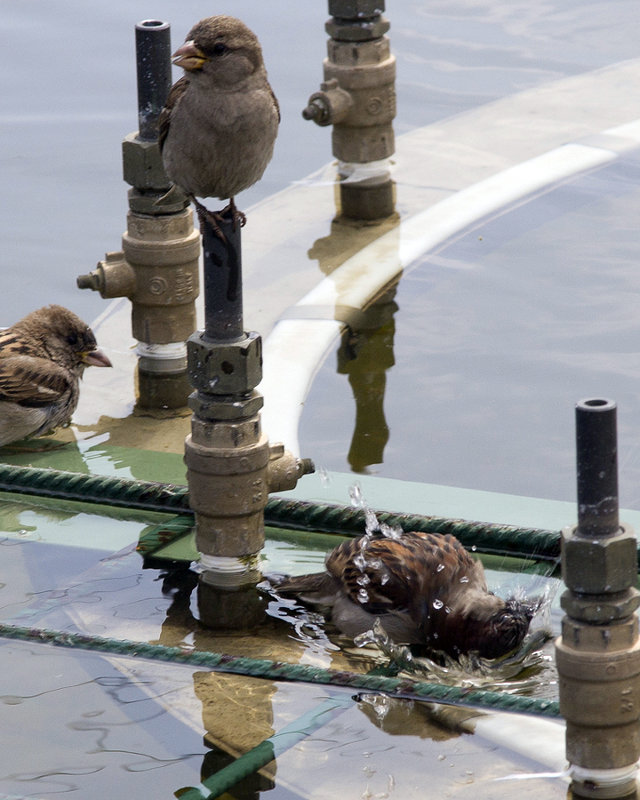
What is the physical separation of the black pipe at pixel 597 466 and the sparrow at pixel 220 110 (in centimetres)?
111

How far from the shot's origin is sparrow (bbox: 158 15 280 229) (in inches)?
131

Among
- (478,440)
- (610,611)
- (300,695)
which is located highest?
(610,611)

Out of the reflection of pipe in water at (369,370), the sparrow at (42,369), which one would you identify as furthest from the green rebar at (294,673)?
the reflection of pipe in water at (369,370)

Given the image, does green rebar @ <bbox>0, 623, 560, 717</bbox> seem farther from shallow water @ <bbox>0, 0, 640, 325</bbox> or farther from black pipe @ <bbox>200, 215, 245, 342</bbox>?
shallow water @ <bbox>0, 0, 640, 325</bbox>

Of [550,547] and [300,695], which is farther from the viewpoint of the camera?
[550,547]

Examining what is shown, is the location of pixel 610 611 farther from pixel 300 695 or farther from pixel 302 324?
pixel 302 324

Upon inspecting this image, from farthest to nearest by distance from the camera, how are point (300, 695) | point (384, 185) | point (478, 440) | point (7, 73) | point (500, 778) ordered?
1. point (7, 73)
2. point (384, 185)
3. point (478, 440)
4. point (300, 695)
5. point (500, 778)

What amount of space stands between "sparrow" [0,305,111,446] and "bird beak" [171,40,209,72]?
7.17ft

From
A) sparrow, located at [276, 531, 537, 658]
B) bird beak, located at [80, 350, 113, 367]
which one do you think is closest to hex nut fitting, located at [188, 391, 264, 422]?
sparrow, located at [276, 531, 537, 658]

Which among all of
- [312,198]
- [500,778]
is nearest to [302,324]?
[312,198]

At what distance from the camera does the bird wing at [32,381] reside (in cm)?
535

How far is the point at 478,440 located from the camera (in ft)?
18.6

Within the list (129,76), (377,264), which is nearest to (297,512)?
(377,264)

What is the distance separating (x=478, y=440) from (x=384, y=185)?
7.48 ft
